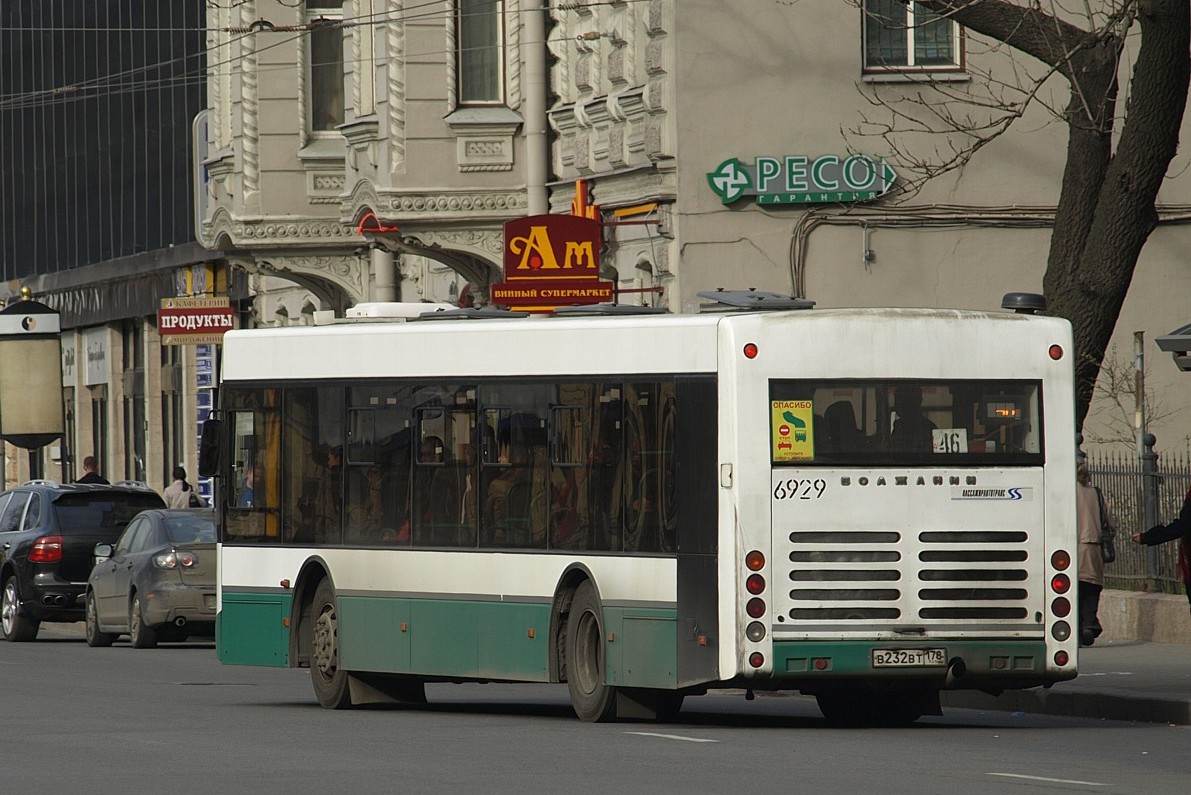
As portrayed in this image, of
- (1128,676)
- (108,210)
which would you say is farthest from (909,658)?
(108,210)

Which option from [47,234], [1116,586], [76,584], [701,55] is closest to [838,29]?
[701,55]

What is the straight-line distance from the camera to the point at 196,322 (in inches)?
1427

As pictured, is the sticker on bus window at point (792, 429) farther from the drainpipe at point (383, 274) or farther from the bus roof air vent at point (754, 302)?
the drainpipe at point (383, 274)

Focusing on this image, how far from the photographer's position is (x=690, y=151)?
1130 inches

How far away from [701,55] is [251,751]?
15.3 metres

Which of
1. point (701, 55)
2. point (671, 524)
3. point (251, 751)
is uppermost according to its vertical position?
point (701, 55)

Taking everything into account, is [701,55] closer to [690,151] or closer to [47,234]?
[690,151]

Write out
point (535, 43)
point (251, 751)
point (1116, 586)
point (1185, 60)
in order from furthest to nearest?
1. point (535, 43)
2. point (1116, 586)
3. point (1185, 60)
4. point (251, 751)

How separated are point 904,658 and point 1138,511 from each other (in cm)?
849

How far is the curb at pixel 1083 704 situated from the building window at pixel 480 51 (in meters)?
15.0

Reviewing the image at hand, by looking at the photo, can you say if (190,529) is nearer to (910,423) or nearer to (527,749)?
(910,423)

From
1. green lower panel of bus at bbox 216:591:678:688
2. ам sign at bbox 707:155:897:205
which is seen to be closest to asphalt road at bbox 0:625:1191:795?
green lower panel of bus at bbox 216:591:678:688

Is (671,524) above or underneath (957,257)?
underneath

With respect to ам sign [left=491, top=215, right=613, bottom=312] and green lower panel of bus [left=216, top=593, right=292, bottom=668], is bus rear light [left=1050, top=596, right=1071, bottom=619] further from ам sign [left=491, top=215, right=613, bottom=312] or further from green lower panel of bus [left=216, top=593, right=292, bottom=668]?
ам sign [left=491, top=215, right=613, bottom=312]
